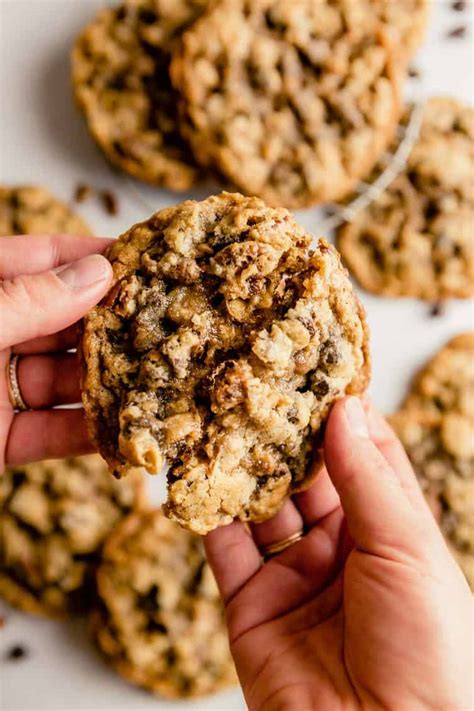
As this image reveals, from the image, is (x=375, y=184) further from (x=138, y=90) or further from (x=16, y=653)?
(x=16, y=653)

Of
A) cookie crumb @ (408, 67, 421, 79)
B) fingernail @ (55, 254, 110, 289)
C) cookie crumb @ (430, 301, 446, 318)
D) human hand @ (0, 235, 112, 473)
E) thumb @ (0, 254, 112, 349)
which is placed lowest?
cookie crumb @ (430, 301, 446, 318)

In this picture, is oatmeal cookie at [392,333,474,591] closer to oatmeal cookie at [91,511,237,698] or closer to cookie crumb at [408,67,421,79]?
oatmeal cookie at [91,511,237,698]

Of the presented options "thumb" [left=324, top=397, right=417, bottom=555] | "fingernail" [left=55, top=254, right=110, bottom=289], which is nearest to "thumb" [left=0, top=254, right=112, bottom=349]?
"fingernail" [left=55, top=254, right=110, bottom=289]

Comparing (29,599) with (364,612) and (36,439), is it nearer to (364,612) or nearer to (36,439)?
(36,439)

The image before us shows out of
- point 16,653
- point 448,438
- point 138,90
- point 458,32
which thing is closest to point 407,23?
point 458,32

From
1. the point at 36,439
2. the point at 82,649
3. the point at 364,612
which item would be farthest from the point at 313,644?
the point at 82,649
